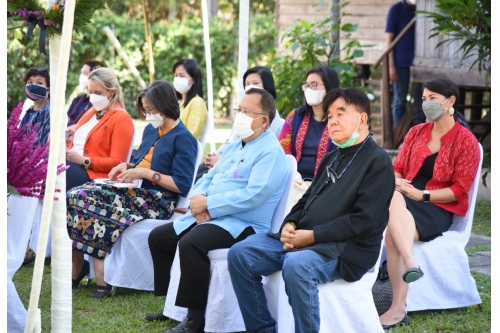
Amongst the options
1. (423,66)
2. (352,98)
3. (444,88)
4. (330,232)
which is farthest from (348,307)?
(423,66)

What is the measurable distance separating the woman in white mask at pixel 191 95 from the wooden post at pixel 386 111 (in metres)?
5.11

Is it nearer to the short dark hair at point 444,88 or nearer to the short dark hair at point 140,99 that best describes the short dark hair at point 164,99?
the short dark hair at point 140,99

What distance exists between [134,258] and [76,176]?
0.88 meters

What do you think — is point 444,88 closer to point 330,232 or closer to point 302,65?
point 330,232

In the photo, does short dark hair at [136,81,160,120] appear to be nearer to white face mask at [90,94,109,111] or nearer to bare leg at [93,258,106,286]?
white face mask at [90,94,109,111]

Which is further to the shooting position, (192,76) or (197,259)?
(192,76)

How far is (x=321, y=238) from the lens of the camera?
398 cm

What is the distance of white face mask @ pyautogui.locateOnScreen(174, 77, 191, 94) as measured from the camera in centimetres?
671

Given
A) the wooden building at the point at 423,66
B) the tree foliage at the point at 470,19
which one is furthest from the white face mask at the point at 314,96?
the wooden building at the point at 423,66

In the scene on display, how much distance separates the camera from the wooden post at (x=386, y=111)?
1134 centimetres

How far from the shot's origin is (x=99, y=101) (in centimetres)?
604

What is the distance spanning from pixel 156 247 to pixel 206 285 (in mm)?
594

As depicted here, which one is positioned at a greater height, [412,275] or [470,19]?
[470,19]

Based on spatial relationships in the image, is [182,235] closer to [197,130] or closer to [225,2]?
[197,130]
